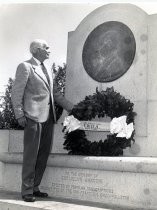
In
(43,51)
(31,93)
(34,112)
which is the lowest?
(34,112)

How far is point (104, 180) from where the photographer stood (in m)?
4.73

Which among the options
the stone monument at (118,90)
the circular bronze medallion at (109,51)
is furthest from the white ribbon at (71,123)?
the circular bronze medallion at (109,51)

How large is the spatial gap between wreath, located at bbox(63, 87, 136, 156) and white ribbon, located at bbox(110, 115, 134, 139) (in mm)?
101

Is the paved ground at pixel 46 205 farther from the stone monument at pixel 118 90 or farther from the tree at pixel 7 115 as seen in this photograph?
the tree at pixel 7 115

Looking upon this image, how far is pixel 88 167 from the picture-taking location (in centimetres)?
484

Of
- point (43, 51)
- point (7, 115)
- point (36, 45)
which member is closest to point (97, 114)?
point (43, 51)

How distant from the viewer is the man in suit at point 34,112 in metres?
4.69

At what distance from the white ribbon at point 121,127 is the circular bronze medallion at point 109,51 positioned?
1.05 metres

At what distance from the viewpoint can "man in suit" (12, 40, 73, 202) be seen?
4691mm

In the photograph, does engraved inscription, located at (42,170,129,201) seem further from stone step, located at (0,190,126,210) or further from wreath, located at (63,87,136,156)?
wreath, located at (63,87,136,156)

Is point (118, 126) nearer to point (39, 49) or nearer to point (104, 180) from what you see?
point (104, 180)

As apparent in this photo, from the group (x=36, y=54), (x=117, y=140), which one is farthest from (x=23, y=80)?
(x=117, y=140)

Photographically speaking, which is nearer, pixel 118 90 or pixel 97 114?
pixel 97 114

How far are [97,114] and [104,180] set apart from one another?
45.5 inches
